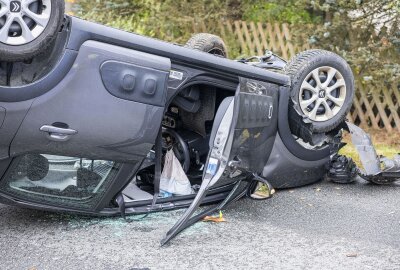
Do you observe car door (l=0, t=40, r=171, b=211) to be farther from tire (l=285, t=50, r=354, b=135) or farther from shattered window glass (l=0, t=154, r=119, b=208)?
tire (l=285, t=50, r=354, b=135)

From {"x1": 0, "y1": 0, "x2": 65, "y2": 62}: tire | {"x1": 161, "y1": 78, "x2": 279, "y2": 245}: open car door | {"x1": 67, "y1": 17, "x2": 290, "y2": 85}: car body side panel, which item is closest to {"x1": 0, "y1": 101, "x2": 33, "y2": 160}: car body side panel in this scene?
{"x1": 0, "y1": 0, "x2": 65, "y2": 62}: tire

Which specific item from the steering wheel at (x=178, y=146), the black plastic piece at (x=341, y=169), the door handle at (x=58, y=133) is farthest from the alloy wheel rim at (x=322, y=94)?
the door handle at (x=58, y=133)

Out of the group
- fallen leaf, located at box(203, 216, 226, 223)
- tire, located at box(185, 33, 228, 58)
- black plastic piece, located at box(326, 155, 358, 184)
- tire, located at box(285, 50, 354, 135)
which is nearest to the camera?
fallen leaf, located at box(203, 216, 226, 223)

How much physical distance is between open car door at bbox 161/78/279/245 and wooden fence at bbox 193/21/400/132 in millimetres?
4491

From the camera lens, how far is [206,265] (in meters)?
3.52

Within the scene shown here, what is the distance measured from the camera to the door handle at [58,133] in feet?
11.6

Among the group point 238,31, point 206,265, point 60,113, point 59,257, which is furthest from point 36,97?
point 238,31

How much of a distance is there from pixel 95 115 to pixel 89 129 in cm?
10

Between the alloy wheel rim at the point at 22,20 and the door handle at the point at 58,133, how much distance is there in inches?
21.3

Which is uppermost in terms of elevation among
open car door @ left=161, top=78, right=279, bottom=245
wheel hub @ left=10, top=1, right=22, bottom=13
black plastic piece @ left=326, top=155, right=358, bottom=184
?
wheel hub @ left=10, top=1, right=22, bottom=13

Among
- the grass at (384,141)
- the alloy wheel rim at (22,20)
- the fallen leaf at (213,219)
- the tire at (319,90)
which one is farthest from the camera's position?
the grass at (384,141)

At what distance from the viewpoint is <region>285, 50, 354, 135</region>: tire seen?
4.85m

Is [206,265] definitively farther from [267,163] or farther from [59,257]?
[267,163]

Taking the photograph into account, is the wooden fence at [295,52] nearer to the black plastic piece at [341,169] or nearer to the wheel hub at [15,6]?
the black plastic piece at [341,169]
